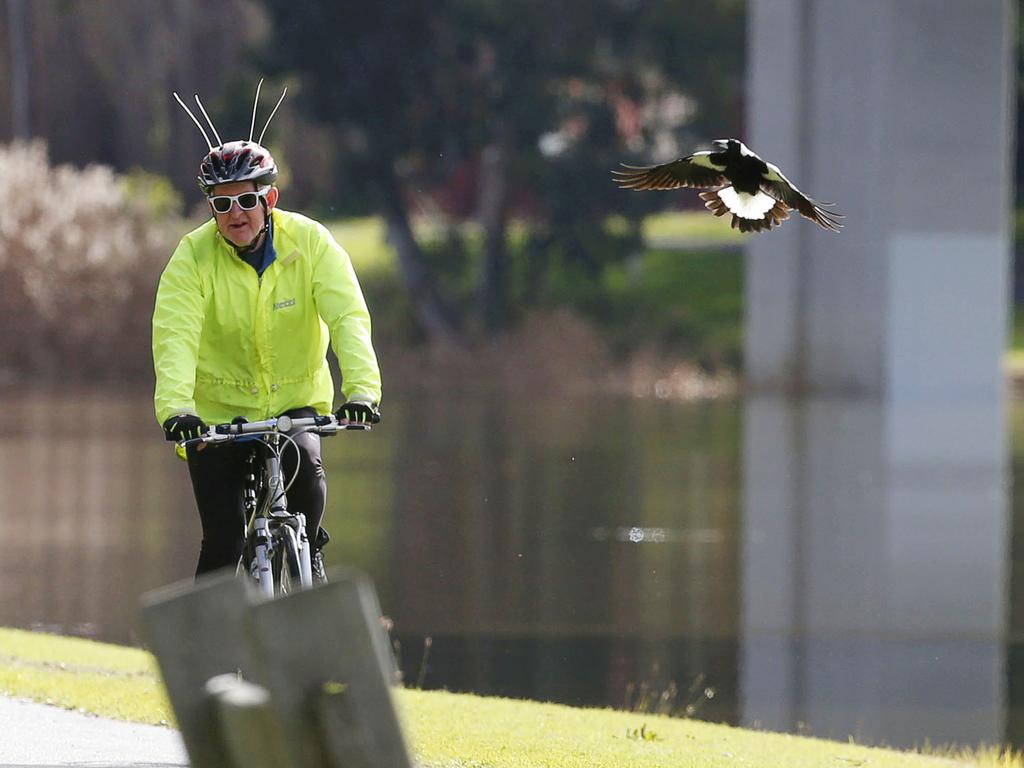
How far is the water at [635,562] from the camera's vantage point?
10453mm

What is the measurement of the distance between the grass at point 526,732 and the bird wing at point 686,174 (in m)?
1.81

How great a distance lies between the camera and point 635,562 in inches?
568

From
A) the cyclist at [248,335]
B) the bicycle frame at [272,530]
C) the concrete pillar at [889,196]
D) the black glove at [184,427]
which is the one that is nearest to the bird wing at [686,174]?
→ the cyclist at [248,335]

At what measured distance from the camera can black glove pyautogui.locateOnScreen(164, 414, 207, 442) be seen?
621 cm

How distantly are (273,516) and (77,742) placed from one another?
1.00m

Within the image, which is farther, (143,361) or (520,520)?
(143,361)

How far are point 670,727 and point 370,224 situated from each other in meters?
52.0

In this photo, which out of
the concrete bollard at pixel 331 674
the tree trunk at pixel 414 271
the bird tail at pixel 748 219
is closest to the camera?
the concrete bollard at pixel 331 674

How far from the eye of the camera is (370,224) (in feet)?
196

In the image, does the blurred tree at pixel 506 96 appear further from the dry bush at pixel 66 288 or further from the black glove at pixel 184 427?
the black glove at pixel 184 427

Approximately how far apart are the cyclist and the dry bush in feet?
85.6

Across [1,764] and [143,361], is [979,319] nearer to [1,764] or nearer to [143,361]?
[143,361]

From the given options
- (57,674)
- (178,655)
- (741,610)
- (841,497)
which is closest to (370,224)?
(841,497)

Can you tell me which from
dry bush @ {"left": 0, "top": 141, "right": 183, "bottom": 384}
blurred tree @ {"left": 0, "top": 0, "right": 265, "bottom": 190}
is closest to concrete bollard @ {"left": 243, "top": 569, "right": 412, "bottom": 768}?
dry bush @ {"left": 0, "top": 141, "right": 183, "bottom": 384}
